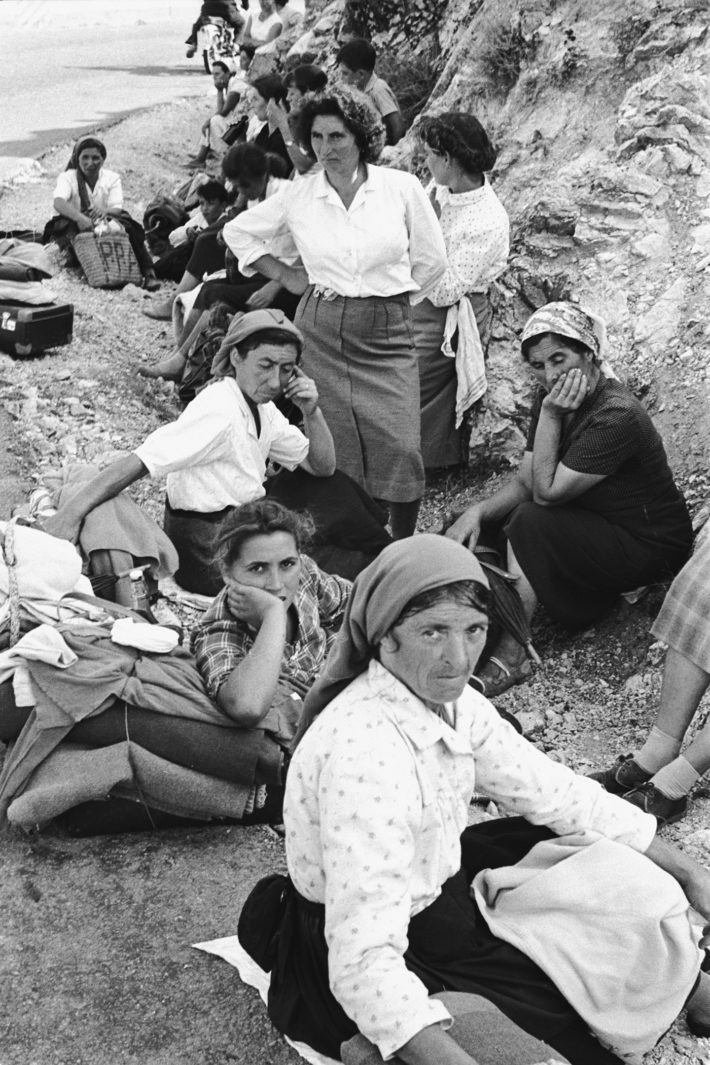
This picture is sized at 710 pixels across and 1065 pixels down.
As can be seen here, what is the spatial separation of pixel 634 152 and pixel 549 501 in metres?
2.80

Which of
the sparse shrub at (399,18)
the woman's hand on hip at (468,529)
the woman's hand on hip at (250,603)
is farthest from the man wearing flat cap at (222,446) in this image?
the sparse shrub at (399,18)

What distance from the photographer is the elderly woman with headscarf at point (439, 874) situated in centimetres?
226

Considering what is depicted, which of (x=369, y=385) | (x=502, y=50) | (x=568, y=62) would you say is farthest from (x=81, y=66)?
(x=369, y=385)

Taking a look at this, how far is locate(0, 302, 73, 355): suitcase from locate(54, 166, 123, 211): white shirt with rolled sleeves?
2.26 metres

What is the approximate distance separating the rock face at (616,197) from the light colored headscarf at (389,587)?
3.13 meters

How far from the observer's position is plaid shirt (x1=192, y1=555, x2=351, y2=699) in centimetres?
364

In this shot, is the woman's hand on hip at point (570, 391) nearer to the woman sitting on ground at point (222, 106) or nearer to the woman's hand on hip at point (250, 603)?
the woman's hand on hip at point (250, 603)

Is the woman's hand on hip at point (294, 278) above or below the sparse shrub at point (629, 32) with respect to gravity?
below

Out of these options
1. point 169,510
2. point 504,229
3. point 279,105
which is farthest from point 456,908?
point 279,105

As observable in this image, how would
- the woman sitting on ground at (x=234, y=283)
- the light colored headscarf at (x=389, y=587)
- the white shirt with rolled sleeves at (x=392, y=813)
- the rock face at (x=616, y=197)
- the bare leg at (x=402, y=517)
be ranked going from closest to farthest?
the white shirt with rolled sleeves at (x=392, y=813) < the light colored headscarf at (x=389, y=587) < the bare leg at (x=402, y=517) < the rock face at (x=616, y=197) < the woman sitting on ground at (x=234, y=283)

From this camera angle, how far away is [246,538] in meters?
3.71

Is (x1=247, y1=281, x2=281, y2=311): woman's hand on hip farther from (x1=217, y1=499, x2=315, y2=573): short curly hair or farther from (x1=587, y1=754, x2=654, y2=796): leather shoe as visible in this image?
(x1=587, y1=754, x2=654, y2=796): leather shoe

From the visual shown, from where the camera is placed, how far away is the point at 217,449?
470 centimetres

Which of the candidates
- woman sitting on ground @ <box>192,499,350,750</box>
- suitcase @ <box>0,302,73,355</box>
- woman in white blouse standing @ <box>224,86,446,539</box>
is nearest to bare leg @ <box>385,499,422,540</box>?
woman in white blouse standing @ <box>224,86,446,539</box>
